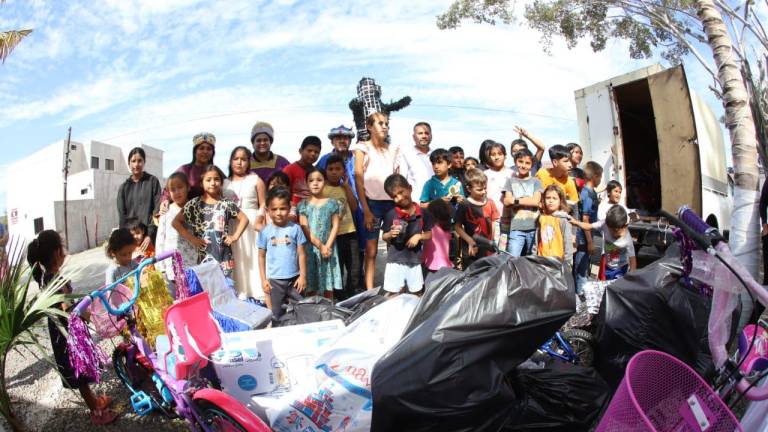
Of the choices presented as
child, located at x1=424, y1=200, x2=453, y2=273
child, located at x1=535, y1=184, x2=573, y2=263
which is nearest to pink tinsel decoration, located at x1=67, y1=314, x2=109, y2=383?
child, located at x1=424, y1=200, x2=453, y2=273

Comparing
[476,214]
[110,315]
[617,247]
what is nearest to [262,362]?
[110,315]

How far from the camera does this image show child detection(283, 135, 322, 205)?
4.51 meters

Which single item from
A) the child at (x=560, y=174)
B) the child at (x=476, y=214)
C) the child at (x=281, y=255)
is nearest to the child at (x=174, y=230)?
the child at (x=281, y=255)

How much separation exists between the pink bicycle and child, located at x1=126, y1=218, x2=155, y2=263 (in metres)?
3.81

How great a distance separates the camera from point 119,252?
328 cm

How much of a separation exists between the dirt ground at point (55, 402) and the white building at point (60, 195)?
14618 mm

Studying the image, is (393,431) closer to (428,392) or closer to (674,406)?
(428,392)

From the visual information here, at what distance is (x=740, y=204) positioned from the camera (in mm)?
4020

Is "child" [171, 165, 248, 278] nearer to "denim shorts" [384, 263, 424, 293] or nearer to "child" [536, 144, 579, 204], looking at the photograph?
"denim shorts" [384, 263, 424, 293]

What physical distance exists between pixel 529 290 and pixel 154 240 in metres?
3.67

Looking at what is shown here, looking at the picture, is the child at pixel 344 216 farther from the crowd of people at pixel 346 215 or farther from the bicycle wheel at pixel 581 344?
the bicycle wheel at pixel 581 344

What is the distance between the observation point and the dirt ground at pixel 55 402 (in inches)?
110

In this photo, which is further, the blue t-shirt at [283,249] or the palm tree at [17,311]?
the blue t-shirt at [283,249]

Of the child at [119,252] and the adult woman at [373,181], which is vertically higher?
the adult woman at [373,181]
